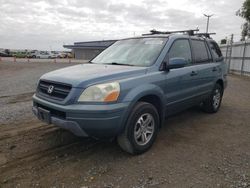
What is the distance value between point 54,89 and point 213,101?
4.13 meters

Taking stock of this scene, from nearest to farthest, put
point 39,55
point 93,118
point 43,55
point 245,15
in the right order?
point 93,118, point 245,15, point 39,55, point 43,55

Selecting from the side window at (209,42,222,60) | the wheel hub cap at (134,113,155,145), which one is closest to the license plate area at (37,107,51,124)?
the wheel hub cap at (134,113,155,145)

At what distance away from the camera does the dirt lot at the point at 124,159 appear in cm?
301

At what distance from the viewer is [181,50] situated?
4.61 meters

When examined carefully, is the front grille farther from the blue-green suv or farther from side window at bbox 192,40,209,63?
side window at bbox 192,40,209,63

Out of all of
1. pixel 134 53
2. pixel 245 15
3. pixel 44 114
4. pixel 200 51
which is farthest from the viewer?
pixel 245 15

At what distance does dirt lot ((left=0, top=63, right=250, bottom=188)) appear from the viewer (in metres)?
3.01

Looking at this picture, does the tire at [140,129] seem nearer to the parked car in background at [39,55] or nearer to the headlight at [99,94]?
the headlight at [99,94]

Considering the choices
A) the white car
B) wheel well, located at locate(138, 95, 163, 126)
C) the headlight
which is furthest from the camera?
the white car

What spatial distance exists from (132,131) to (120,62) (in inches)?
54.6

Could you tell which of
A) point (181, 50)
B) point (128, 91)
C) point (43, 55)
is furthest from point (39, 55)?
point (128, 91)

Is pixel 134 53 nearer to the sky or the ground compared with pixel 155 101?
nearer to the sky

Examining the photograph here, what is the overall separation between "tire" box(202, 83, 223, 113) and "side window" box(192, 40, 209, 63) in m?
0.93

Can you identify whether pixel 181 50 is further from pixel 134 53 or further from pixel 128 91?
pixel 128 91
